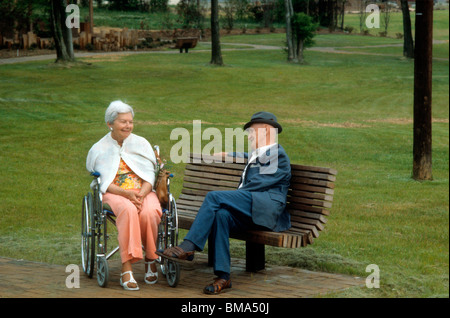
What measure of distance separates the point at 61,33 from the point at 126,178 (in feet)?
A: 63.4

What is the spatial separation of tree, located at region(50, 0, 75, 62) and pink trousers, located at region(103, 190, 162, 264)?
1883 cm

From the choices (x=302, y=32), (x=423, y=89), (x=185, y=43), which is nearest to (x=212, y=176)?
(x=423, y=89)

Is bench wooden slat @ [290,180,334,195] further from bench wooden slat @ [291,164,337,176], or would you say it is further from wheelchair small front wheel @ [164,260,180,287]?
wheelchair small front wheel @ [164,260,180,287]

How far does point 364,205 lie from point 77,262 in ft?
13.9

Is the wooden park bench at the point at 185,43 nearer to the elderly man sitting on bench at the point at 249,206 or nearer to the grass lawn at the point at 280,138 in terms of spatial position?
the grass lawn at the point at 280,138

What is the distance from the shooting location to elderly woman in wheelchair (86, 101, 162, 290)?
5902mm

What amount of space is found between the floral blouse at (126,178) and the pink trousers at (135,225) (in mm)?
162

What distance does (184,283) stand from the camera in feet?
20.1

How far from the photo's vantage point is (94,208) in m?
6.24

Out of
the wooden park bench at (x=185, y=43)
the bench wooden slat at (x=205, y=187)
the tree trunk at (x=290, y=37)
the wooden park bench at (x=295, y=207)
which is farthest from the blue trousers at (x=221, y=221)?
the tree trunk at (x=290, y=37)

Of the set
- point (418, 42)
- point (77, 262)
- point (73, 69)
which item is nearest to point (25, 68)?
point (73, 69)

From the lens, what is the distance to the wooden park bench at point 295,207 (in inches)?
232

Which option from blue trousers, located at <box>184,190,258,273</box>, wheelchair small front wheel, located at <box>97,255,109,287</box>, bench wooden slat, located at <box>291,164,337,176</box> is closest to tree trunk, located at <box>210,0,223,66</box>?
bench wooden slat, located at <box>291,164,337,176</box>
